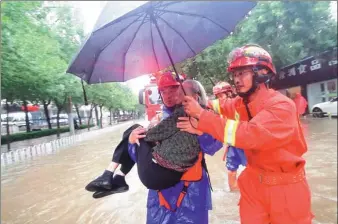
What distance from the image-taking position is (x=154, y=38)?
96.7 inches

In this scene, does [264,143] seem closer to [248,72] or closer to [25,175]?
[248,72]

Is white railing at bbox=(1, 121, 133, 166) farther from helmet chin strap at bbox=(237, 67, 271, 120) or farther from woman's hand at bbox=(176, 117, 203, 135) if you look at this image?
helmet chin strap at bbox=(237, 67, 271, 120)

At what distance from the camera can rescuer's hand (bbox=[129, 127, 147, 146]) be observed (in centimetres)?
195

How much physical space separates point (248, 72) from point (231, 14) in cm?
86

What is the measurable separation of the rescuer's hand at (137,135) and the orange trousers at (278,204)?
2.40 feet

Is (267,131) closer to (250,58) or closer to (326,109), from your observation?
(250,58)

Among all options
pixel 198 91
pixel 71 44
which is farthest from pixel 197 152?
pixel 71 44

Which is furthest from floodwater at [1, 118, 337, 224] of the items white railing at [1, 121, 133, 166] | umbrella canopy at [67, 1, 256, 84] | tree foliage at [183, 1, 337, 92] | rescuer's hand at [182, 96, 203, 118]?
tree foliage at [183, 1, 337, 92]

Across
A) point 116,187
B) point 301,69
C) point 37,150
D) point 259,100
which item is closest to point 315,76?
point 301,69

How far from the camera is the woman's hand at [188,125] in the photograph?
1728 mm

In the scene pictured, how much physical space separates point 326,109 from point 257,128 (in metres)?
14.0

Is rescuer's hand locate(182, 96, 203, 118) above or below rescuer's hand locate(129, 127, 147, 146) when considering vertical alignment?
above

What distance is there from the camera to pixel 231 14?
2.44 m

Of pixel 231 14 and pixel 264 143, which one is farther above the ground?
pixel 231 14
